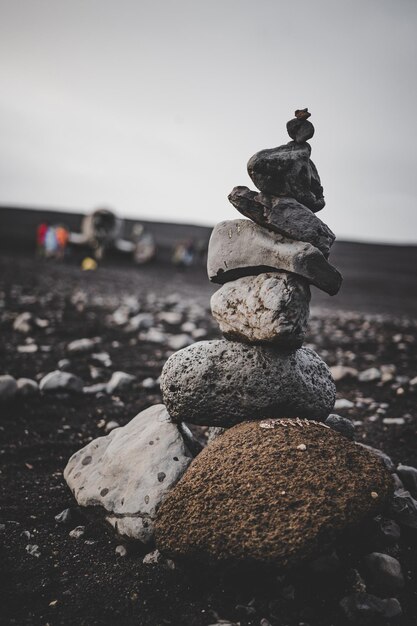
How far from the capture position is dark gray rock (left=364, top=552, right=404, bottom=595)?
8.42 ft

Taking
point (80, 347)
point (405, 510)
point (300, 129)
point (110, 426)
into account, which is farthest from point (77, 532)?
point (80, 347)

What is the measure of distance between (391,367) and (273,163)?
16.4 feet

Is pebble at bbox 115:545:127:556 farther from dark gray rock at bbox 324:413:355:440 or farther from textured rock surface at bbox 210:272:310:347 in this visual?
dark gray rock at bbox 324:413:355:440

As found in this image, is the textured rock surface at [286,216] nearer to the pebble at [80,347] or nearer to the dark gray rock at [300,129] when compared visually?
the dark gray rock at [300,129]

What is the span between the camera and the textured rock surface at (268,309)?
3.13m

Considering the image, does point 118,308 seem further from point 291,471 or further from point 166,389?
point 291,471

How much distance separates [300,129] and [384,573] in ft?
10.2

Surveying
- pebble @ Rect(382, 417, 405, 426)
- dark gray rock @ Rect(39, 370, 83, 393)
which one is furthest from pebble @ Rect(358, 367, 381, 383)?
dark gray rock @ Rect(39, 370, 83, 393)

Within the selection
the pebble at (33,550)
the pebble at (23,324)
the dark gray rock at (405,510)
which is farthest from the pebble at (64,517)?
the pebble at (23,324)

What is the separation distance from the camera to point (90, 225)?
80.8 feet

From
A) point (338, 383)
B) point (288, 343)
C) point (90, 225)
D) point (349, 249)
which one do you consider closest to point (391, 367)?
point (338, 383)

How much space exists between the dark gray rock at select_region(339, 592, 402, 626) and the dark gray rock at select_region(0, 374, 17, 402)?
4111mm

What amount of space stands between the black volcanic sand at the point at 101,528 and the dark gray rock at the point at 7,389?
11 cm

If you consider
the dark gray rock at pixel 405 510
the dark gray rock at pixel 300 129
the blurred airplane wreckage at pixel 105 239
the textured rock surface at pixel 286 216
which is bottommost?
the blurred airplane wreckage at pixel 105 239
